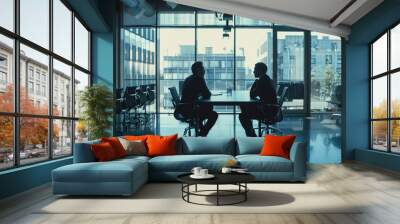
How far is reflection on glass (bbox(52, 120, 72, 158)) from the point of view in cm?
694

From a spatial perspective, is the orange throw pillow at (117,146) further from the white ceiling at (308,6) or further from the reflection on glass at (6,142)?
the white ceiling at (308,6)

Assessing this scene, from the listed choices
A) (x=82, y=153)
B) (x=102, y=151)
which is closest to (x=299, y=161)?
(x=102, y=151)

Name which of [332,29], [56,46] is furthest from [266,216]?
[332,29]

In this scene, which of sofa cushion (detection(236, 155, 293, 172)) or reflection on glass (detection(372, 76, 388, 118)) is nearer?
sofa cushion (detection(236, 155, 293, 172))

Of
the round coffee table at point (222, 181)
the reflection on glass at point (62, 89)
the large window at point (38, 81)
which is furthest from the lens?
the reflection on glass at point (62, 89)

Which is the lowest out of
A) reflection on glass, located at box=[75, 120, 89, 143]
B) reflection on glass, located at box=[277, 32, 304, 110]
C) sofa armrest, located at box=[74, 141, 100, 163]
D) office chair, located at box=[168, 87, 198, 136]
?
sofa armrest, located at box=[74, 141, 100, 163]

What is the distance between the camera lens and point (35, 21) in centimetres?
623

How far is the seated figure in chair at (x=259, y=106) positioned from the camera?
959cm

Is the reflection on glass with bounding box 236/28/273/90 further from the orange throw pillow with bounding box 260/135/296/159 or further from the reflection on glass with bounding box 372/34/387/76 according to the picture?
→ the orange throw pillow with bounding box 260/135/296/159

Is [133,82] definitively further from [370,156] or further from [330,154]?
[370,156]

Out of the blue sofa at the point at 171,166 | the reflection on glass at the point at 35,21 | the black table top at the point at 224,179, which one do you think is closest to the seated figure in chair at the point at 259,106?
the blue sofa at the point at 171,166

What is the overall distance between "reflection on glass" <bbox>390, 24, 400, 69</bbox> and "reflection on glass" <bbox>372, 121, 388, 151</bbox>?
129 centimetres

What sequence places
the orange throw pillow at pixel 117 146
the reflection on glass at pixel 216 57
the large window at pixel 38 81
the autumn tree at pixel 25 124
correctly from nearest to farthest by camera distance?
1. the autumn tree at pixel 25 124
2. the large window at pixel 38 81
3. the orange throw pillow at pixel 117 146
4. the reflection on glass at pixel 216 57

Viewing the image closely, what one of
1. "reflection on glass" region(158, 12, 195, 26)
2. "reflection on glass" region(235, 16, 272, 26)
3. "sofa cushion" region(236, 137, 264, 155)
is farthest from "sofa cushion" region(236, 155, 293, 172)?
"reflection on glass" region(158, 12, 195, 26)
